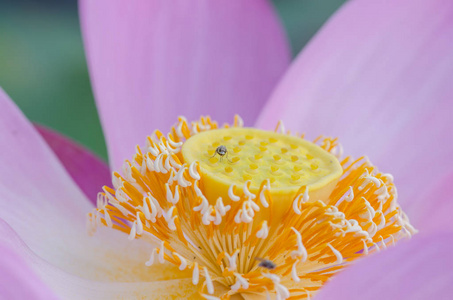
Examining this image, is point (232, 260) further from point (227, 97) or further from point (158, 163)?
point (227, 97)

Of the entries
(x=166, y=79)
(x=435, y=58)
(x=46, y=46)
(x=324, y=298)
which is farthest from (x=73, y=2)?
(x=324, y=298)

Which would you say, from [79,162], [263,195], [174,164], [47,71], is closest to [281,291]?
[263,195]

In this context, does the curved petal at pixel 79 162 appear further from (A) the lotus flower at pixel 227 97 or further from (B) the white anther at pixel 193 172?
(B) the white anther at pixel 193 172

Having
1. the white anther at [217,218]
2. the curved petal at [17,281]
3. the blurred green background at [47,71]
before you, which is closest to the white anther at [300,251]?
the white anther at [217,218]

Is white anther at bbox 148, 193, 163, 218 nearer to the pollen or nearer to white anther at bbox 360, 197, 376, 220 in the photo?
the pollen

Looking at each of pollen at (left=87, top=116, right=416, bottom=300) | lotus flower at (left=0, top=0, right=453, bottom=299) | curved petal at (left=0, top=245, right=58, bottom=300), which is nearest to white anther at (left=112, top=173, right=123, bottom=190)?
pollen at (left=87, top=116, right=416, bottom=300)

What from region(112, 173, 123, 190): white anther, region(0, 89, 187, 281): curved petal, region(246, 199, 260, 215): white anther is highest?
region(246, 199, 260, 215): white anther
